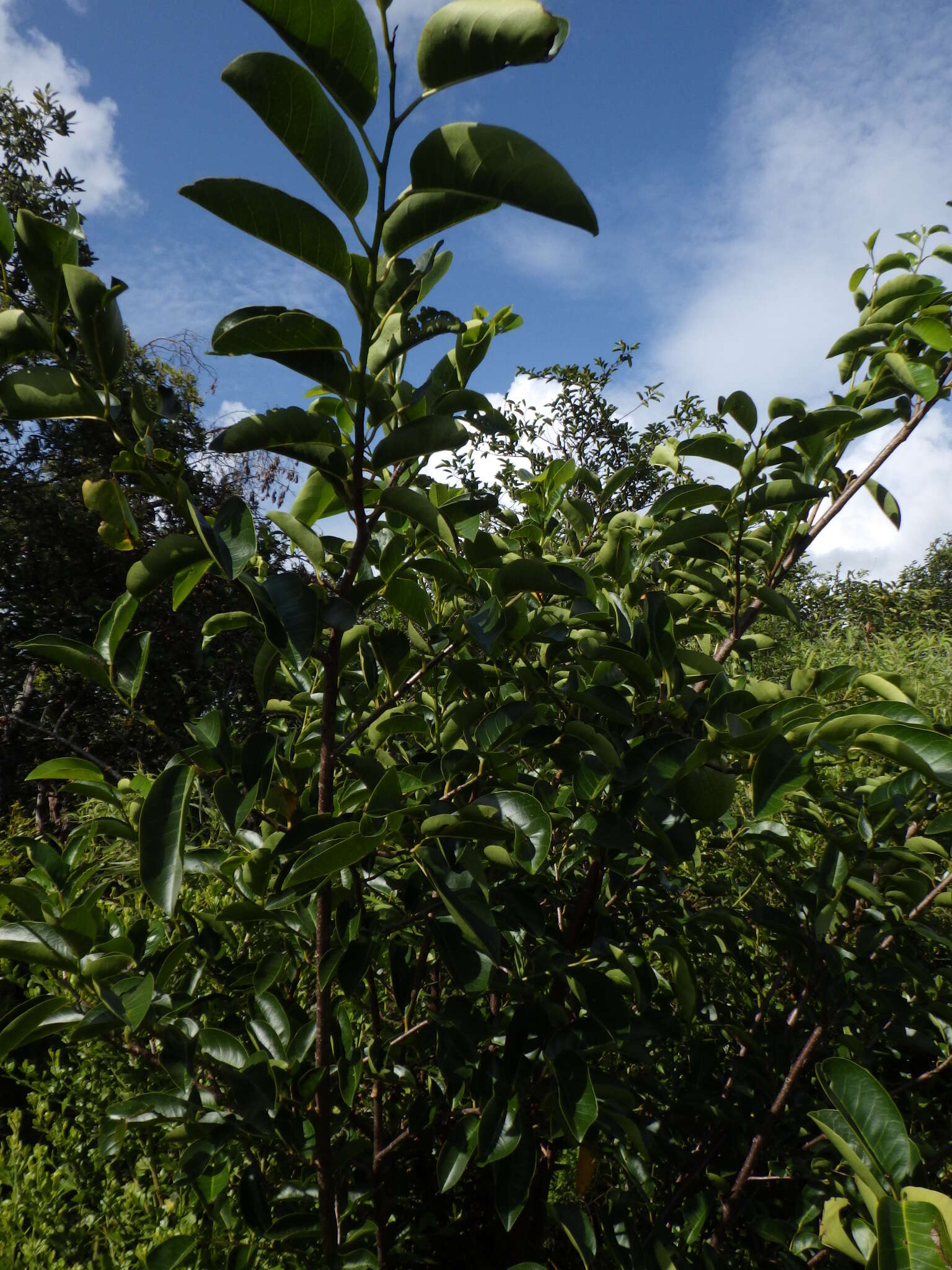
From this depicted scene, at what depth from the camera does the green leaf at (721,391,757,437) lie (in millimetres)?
1254

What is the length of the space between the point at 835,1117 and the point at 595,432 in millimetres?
7124

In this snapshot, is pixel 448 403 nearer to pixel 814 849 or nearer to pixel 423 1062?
pixel 423 1062

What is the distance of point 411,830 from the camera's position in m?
1.26

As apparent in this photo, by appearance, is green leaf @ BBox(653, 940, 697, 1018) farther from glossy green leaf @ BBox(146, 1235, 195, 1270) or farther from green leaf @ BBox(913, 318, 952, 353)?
green leaf @ BBox(913, 318, 952, 353)

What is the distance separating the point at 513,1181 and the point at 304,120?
142 cm

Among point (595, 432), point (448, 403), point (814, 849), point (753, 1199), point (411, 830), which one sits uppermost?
point (595, 432)

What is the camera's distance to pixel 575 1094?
1.05 metres

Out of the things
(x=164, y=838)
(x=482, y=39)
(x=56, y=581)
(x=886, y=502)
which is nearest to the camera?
(x=482, y=39)

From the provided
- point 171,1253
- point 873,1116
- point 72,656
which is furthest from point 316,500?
point 171,1253

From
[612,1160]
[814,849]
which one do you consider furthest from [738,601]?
[814,849]

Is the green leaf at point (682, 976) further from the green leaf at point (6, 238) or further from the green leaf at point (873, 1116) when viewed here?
the green leaf at point (6, 238)

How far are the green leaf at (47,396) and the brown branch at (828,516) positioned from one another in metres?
1.12

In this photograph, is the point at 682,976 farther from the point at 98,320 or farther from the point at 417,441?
the point at 98,320

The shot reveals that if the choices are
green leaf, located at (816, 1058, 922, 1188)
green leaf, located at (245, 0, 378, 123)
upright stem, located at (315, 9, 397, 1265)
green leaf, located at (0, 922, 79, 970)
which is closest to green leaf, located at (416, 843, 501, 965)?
upright stem, located at (315, 9, 397, 1265)
